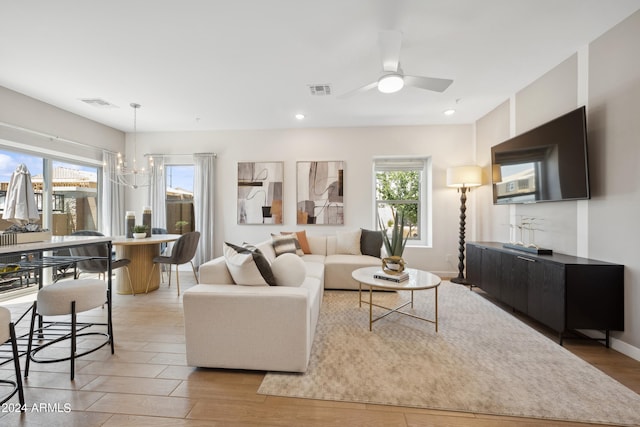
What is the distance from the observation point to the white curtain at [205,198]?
5043 mm

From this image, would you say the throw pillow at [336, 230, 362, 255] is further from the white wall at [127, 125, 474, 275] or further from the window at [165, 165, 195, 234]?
the window at [165, 165, 195, 234]

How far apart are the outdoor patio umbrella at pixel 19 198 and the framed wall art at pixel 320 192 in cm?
350

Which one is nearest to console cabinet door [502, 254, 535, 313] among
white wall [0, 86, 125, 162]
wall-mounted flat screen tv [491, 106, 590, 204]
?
wall-mounted flat screen tv [491, 106, 590, 204]

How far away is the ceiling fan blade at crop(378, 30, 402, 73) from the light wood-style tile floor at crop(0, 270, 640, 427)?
263 cm

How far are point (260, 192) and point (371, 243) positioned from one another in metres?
2.25

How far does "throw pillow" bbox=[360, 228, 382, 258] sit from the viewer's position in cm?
430

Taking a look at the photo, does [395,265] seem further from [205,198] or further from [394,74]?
[205,198]

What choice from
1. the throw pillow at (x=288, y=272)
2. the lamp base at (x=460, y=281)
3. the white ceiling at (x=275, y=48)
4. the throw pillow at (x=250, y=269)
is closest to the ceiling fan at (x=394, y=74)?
the white ceiling at (x=275, y=48)

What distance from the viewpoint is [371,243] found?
4352 mm

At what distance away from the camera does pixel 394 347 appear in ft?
7.45

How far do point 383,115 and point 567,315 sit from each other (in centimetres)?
338

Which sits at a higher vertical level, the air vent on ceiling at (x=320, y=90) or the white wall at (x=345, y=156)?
the air vent on ceiling at (x=320, y=90)

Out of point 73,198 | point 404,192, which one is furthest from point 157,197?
point 404,192

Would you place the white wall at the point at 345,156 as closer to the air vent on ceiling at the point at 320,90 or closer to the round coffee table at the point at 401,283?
the air vent on ceiling at the point at 320,90
